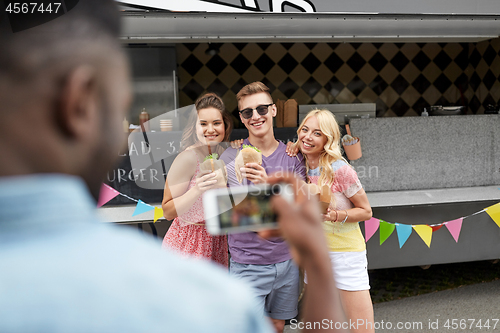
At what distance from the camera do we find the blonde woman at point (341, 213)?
183 centimetres

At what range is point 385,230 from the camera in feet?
9.74

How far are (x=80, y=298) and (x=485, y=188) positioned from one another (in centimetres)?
430

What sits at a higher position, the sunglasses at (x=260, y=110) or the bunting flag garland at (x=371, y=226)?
the sunglasses at (x=260, y=110)

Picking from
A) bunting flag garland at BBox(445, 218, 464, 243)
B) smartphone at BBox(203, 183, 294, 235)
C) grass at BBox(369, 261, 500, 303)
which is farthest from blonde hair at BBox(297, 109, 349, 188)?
grass at BBox(369, 261, 500, 303)

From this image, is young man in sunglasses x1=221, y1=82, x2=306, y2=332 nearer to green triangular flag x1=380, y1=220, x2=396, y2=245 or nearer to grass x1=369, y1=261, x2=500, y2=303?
green triangular flag x1=380, y1=220, x2=396, y2=245

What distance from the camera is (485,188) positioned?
3.76 metres

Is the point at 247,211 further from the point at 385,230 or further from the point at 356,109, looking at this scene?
the point at 356,109

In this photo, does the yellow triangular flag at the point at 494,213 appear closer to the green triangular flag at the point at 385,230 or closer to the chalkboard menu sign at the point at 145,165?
the green triangular flag at the point at 385,230

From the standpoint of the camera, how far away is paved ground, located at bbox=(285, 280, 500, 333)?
9.16 feet

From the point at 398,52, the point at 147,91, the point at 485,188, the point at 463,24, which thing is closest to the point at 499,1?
the point at 463,24

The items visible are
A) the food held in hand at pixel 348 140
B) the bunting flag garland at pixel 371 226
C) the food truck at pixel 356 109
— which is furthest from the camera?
the food held in hand at pixel 348 140

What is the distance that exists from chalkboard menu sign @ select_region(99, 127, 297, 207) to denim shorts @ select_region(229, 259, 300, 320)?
1.83 m

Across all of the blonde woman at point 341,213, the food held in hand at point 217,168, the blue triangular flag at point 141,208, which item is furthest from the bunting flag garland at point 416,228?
the blue triangular flag at point 141,208

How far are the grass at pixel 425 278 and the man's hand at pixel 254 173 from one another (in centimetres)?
224
